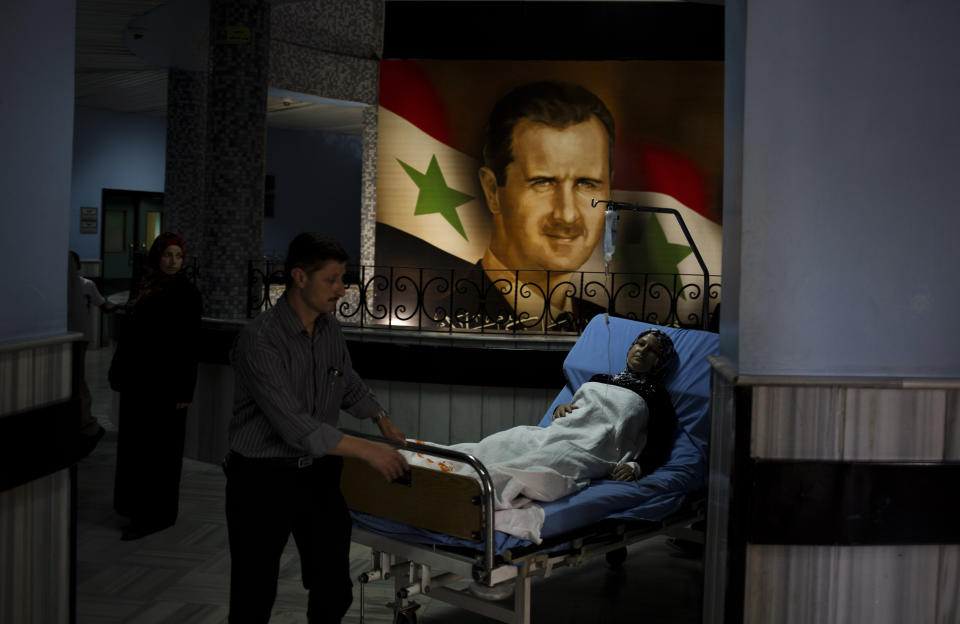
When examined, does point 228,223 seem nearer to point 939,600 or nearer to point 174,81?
point 174,81

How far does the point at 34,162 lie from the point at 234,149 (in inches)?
209

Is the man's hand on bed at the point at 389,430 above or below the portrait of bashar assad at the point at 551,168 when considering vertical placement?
below

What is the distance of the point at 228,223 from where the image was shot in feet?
26.2

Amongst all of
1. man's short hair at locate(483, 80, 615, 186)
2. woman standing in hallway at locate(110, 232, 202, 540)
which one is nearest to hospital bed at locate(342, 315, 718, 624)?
woman standing in hallway at locate(110, 232, 202, 540)

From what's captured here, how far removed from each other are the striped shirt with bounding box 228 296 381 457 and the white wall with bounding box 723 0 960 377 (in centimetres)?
131

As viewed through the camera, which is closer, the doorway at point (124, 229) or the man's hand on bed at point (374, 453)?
the man's hand on bed at point (374, 453)

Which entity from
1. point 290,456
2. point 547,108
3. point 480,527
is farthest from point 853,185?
point 547,108

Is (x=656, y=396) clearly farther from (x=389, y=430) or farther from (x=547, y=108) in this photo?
(x=547, y=108)

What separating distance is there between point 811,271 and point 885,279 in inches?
7.8

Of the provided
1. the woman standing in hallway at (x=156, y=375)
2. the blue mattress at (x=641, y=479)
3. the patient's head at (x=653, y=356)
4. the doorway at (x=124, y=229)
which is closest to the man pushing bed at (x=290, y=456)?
the blue mattress at (x=641, y=479)

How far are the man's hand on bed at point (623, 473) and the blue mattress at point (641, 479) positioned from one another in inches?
1.6

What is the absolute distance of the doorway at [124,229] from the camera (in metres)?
17.4

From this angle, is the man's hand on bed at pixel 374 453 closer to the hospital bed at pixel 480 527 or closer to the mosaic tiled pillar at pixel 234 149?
the hospital bed at pixel 480 527

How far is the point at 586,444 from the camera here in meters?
4.31
